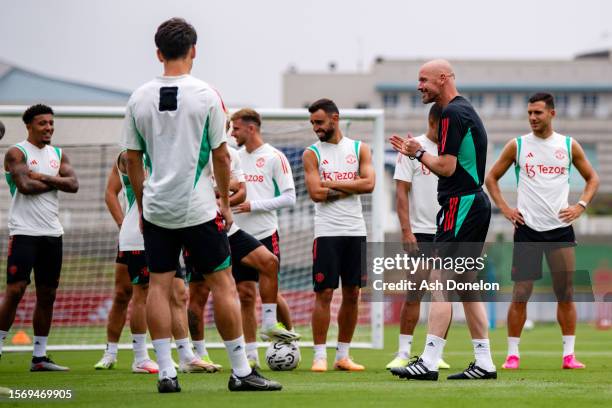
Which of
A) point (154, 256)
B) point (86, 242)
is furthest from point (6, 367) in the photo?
point (86, 242)

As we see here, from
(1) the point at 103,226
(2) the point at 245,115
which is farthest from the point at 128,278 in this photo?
(1) the point at 103,226

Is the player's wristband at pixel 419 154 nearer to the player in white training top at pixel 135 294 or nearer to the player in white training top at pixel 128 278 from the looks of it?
the player in white training top at pixel 135 294

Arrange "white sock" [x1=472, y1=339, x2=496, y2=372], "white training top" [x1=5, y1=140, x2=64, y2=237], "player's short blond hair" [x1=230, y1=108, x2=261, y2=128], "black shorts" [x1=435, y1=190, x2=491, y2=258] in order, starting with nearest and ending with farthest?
"black shorts" [x1=435, y1=190, x2=491, y2=258] < "white sock" [x1=472, y1=339, x2=496, y2=372] < "player's short blond hair" [x1=230, y1=108, x2=261, y2=128] < "white training top" [x1=5, y1=140, x2=64, y2=237]

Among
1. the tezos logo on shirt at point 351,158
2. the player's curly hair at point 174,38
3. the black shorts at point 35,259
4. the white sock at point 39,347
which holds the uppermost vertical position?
the player's curly hair at point 174,38

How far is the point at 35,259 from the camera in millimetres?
11773

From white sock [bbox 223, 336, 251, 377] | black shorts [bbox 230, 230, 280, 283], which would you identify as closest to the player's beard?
black shorts [bbox 230, 230, 280, 283]

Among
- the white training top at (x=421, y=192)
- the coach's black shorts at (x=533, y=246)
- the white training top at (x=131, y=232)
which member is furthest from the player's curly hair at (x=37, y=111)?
the coach's black shorts at (x=533, y=246)

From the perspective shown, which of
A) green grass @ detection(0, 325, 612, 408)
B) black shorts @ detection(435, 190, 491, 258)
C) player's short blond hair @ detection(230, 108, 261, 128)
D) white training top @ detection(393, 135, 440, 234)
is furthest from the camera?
player's short blond hair @ detection(230, 108, 261, 128)

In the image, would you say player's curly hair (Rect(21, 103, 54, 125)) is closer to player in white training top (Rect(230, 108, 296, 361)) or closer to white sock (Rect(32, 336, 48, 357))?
player in white training top (Rect(230, 108, 296, 361))

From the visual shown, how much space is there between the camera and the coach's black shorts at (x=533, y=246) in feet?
36.7

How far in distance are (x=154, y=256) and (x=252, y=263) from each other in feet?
8.73

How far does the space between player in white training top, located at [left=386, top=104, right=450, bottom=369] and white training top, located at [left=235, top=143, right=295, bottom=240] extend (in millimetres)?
1167

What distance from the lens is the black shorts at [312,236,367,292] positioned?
36.4 feet

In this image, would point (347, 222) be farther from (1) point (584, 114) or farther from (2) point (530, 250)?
(1) point (584, 114)
